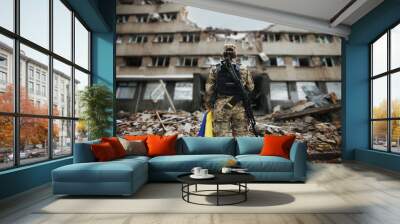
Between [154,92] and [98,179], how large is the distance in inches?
190

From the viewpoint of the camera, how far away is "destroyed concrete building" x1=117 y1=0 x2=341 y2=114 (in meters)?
9.40

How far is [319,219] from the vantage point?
148 inches

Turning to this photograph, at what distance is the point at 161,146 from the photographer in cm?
667

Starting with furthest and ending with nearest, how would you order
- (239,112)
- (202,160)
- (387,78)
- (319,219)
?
(239,112) → (387,78) → (202,160) → (319,219)

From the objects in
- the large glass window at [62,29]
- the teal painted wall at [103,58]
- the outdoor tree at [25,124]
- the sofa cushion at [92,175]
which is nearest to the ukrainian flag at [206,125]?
the teal painted wall at [103,58]

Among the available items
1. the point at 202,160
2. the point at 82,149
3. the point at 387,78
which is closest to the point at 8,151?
the point at 82,149

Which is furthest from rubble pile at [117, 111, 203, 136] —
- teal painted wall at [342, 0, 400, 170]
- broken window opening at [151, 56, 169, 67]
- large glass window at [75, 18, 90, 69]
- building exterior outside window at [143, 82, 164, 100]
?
teal painted wall at [342, 0, 400, 170]

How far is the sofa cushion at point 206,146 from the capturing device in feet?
22.4

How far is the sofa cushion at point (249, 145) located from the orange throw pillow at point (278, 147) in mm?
250

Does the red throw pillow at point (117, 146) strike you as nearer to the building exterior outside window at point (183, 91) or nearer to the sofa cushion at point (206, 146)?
the sofa cushion at point (206, 146)

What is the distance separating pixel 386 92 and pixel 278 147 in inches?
147

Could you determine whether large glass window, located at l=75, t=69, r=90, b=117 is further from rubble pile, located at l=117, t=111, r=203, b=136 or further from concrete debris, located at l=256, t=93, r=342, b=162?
concrete debris, located at l=256, t=93, r=342, b=162

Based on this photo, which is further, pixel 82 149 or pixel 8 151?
pixel 82 149

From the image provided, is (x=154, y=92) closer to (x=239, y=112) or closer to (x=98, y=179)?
(x=239, y=112)
